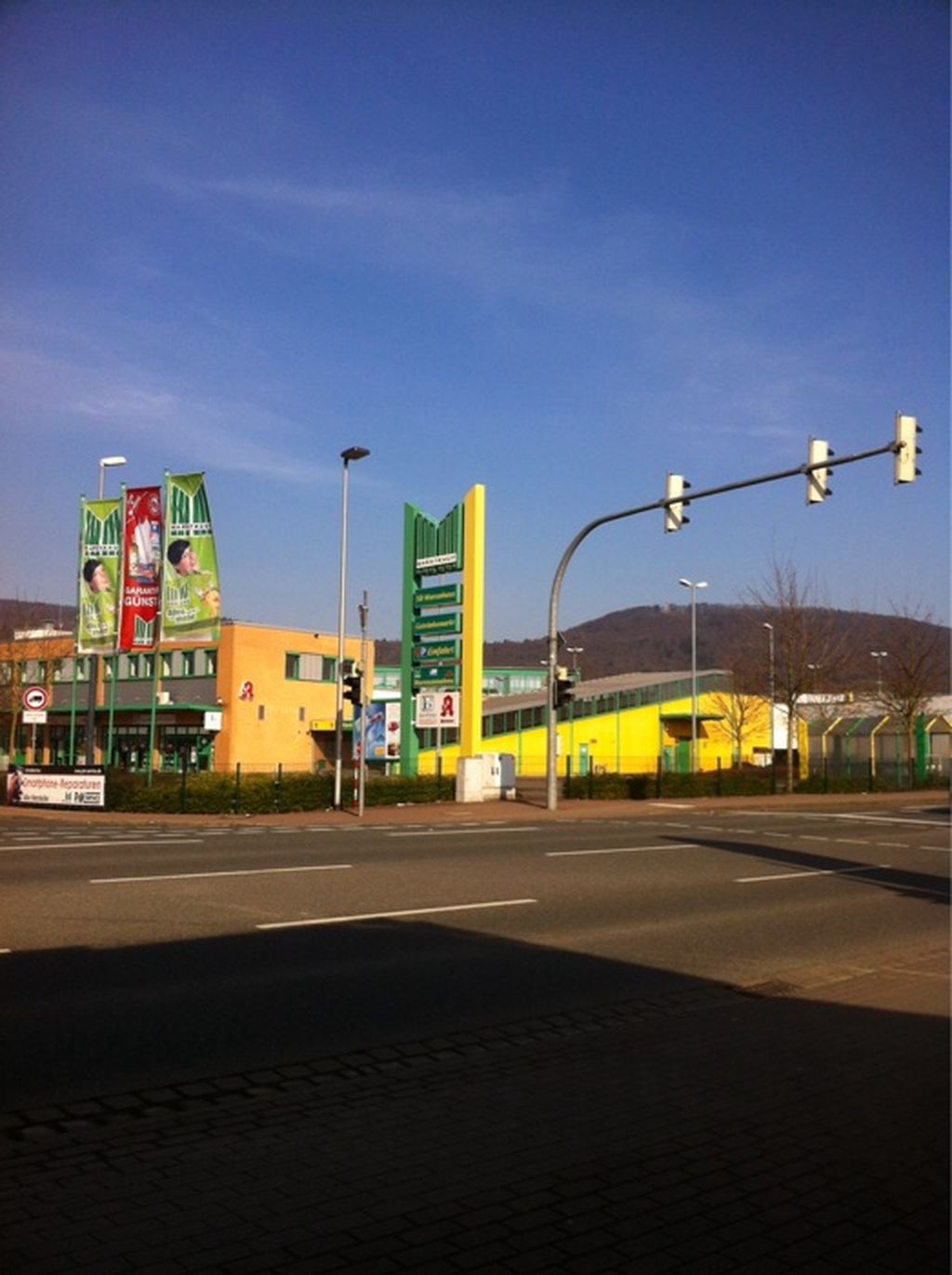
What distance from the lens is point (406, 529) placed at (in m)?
37.7

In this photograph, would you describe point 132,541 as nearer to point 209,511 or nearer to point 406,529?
point 209,511

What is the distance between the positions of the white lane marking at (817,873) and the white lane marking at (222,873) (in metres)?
5.38

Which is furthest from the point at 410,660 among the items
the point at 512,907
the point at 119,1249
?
the point at 119,1249

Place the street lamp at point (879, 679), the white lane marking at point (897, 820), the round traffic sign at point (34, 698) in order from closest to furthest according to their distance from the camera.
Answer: the white lane marking at point (897, 820)
the round traffic sign at point (34, 698)
the street lamp at point (879, 679)

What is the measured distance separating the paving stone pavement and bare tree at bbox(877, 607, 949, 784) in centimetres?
5035

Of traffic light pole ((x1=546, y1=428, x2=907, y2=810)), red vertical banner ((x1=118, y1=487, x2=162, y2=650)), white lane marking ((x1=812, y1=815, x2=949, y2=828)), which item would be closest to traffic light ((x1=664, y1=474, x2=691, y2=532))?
traffic light pole ((x1=546, y1=428, x2=907, y2=810))

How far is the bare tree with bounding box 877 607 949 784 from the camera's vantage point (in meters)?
55.1

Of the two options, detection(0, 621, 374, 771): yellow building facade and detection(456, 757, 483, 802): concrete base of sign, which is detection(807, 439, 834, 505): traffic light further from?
detection(0, 621, 374, 771): yellow building facade

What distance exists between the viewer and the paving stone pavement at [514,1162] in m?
4.29

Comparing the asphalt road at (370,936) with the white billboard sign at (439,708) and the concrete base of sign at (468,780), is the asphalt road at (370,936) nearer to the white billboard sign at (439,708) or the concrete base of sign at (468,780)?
the white billboard sign at (439,708)

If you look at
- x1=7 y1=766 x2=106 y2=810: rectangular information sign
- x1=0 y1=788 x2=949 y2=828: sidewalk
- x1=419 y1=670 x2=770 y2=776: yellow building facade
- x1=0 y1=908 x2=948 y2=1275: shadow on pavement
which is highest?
x1=419 y1=670 x2=770 y2=776: yellow building facade

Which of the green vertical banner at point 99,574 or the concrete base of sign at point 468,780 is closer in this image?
the concrete base of sign at point 468,780

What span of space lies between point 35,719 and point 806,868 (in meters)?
23.0

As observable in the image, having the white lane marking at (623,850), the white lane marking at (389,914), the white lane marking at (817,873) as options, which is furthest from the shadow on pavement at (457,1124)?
the white lane marking at (623,850)
